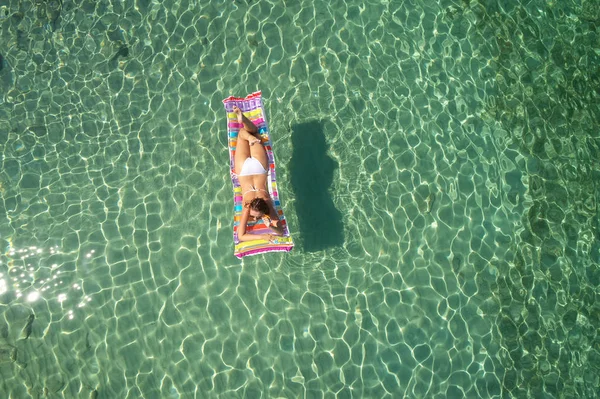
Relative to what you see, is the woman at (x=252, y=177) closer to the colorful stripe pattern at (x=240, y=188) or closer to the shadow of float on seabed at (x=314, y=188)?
the colorful stripe pattern at (x=240, y=188)

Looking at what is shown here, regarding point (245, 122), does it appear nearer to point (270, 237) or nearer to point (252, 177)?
point (252, 177)

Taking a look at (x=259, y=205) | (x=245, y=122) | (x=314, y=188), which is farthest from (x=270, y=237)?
(x=245, y=122)

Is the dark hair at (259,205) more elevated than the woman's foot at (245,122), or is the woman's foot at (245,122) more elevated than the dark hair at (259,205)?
the woman's foot at (245,122)

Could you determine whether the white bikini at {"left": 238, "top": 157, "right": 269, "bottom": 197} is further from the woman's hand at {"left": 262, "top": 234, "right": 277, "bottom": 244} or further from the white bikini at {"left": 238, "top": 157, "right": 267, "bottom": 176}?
the woman's hand at {"left": 262, "top": 234, "right": 277, "bottom": 244}

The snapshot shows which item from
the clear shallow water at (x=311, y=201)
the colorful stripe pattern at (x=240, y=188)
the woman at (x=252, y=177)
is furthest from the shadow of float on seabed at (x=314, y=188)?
the woman at (x=252, y=177)

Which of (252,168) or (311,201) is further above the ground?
(252,168)

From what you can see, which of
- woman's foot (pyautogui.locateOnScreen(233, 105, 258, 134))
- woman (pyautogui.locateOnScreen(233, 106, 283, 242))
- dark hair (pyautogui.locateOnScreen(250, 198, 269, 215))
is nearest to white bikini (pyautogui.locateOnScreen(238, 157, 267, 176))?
woman (pyautogui.locateOnScreen(233, 106, 283, 242))
